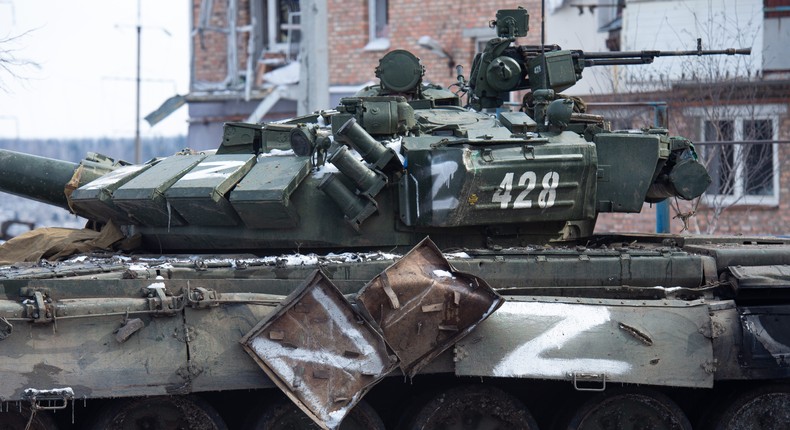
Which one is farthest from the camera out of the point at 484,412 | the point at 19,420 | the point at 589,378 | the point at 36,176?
the point at 36,176

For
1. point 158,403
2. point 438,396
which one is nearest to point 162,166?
point 158,403

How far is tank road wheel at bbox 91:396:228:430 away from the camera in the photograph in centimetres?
998

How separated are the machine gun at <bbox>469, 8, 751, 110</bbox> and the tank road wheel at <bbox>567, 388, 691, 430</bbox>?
3307mm

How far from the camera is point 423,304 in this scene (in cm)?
991

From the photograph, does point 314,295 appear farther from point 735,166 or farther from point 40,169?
point 735,166

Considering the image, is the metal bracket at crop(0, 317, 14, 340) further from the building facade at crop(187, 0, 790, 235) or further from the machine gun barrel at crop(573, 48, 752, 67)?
the building facade at crop(187, 0, 790, 235)

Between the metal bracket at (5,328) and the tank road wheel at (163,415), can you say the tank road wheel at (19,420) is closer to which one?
the tank road wheel at (163,415)

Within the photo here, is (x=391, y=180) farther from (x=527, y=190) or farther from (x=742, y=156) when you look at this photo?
(x=742, y=156)

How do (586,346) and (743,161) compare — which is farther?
(743,161)

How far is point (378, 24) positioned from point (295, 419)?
63.0 feet

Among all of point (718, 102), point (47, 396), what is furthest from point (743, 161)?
point (47, 396)

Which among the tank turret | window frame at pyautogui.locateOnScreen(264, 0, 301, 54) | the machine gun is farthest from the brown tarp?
window frame at pyautogui.locateOnScreen(264, 0, 301, 54)

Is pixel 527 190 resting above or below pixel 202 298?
above

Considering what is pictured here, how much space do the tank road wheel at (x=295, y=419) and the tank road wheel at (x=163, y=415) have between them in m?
0.36
